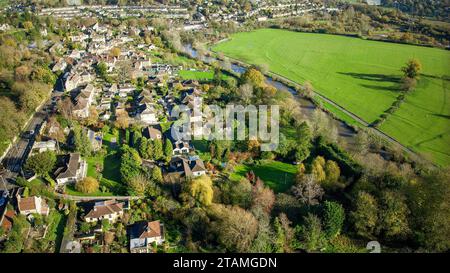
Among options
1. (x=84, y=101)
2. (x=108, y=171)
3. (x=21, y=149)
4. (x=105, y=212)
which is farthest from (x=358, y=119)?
(x=21, y=149)

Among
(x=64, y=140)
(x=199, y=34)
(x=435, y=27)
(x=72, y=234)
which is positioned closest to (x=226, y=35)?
(x=199, y=34)

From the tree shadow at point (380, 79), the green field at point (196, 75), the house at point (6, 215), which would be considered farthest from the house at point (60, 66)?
the tree shadow at point (380, 79)

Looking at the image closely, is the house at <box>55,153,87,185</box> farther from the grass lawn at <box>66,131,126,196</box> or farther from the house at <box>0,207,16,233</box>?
the house at <box>0,207,16,233</box>

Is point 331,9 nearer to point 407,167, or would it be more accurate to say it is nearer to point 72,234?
point 407,167

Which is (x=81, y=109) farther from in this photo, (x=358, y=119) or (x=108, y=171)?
(x=358, y=119)

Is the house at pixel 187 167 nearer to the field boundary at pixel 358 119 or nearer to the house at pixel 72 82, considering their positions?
the field boundary at pixel 358 119

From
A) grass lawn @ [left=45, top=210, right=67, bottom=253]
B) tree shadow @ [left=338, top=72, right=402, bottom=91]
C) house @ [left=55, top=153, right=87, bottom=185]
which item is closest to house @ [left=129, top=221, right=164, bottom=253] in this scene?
grass lawn @ [left=45, top=210, right=67, bottom=253]
